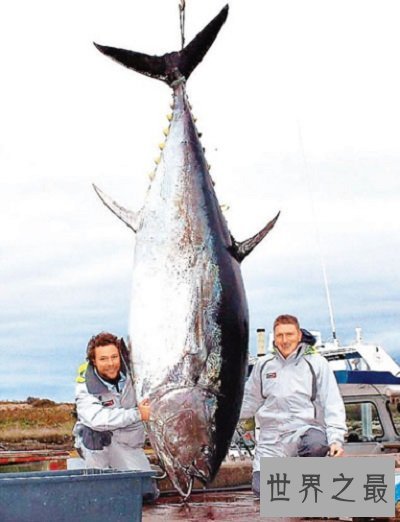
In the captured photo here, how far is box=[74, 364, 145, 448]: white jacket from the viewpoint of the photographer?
500 cm

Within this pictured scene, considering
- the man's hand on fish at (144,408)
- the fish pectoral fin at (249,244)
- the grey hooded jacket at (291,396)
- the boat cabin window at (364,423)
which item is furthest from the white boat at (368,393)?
the man's hand on fish at (144,408)

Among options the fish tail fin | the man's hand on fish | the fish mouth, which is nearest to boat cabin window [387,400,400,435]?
the fish mouth

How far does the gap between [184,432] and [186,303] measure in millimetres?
562

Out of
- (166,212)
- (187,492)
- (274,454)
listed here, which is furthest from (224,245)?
(274,454)

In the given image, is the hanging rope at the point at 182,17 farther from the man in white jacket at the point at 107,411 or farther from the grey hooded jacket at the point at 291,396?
the grey hooded jacket at the point at 291,396

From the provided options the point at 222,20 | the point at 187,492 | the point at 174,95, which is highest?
the point at 222,20

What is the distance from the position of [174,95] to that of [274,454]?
2127mm

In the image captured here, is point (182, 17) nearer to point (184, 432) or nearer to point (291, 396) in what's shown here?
point (184, 432)

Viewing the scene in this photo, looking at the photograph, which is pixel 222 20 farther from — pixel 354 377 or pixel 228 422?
pixel 354 377

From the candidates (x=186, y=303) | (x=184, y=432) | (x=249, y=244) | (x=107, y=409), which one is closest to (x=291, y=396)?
(x=107, y=409)

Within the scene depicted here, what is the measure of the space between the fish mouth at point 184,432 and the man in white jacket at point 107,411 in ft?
1.52

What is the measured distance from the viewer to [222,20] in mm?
4898

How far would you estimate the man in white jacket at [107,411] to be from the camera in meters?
5.06

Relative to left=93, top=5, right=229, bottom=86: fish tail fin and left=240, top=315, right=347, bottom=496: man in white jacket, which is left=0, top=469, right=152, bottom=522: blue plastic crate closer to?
left=240, top=315, right=347, bottom=496: man in white jacket
